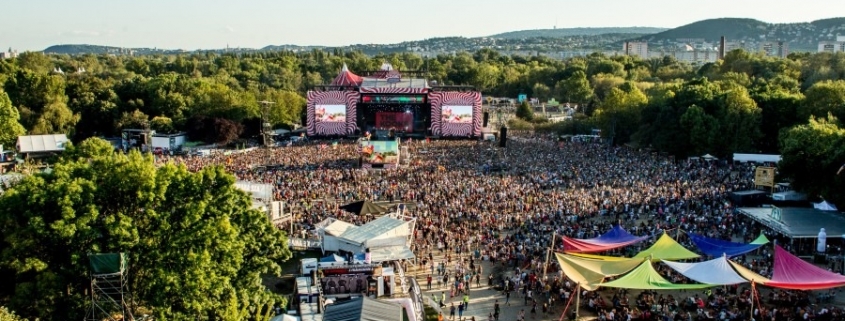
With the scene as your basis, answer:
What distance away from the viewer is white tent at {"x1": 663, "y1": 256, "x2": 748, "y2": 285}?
15.5 m

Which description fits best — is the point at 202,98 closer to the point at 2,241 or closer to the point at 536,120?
the point at 536,120

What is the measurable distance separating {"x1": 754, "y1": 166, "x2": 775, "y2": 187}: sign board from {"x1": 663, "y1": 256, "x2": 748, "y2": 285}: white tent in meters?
12.8

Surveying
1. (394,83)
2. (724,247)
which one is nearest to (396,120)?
(394,83)

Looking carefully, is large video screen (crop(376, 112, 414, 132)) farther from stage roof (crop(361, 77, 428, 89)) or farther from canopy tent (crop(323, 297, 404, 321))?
canopy tent (crop(323, 297, 404, 321))

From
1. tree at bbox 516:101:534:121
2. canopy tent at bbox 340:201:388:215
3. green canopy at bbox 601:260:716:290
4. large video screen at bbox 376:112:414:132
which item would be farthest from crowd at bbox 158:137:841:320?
tree at bbox 516:101:534:121

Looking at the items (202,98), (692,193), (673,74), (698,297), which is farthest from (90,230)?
(673,74)

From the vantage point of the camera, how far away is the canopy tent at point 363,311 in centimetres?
1143

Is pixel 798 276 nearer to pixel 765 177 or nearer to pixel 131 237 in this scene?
pixel 765 177

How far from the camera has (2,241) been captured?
1255 cm

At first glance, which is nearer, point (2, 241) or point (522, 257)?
point (2, 241)

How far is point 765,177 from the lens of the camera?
89.8 ft

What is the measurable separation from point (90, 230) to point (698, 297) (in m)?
12.7

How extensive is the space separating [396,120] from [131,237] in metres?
44.5

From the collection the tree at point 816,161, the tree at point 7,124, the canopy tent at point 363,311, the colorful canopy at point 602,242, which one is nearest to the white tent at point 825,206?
the tree at point 816,161
